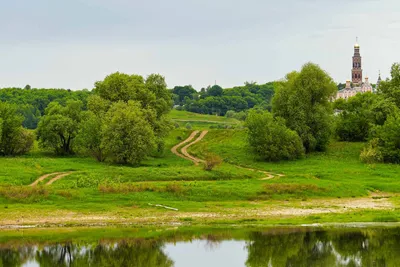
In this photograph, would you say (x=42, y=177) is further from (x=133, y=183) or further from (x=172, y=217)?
(x=172, y=217)

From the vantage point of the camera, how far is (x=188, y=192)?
6256 cm

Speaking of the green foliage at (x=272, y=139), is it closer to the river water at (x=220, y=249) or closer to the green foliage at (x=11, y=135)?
the green foliage at (x=11, y=135)

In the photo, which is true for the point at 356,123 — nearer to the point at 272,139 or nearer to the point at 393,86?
the point at 393,86

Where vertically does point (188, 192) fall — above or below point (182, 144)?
below

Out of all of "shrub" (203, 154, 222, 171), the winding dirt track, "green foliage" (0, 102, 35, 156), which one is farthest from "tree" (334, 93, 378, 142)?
"green foliage" (0, 102, 35, 156)

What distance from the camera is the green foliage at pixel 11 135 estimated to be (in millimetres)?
92375

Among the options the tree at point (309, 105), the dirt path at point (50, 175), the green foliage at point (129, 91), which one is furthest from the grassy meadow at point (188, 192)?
the green foliage at point (129, 91)

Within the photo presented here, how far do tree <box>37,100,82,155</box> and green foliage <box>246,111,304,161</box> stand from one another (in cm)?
2155

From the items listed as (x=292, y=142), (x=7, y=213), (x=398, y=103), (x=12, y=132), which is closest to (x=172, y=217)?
(x=7, y=213)

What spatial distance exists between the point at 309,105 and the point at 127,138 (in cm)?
2366

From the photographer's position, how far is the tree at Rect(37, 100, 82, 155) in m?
94.8

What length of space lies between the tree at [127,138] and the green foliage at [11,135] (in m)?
13.5

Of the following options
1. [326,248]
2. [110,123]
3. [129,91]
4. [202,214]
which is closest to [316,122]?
[129,91]

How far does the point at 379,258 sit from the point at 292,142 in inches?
1909
